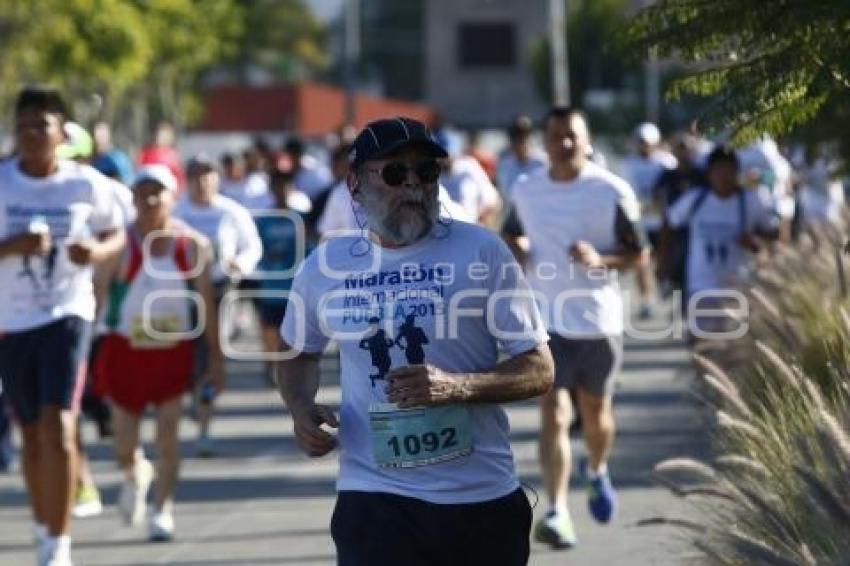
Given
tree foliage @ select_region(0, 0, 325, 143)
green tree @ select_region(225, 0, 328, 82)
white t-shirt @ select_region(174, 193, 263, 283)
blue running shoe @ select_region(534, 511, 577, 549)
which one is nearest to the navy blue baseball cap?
blue running shoe @ select_region(534, 511, 577, 549)

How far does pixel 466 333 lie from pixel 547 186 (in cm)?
545

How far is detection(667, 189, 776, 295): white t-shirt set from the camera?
15.4m

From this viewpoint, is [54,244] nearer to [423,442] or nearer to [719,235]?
[423,442]

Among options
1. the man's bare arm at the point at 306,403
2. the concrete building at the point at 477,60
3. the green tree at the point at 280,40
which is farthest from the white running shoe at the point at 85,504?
the concrete building at the point at 477,60

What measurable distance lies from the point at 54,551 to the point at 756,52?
13.6ft

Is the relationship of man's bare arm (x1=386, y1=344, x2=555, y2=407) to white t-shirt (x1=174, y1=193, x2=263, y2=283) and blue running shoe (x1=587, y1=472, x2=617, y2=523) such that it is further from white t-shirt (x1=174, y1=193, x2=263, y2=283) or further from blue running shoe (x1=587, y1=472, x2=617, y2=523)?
white t-shirt (x1=174, y1=193, x2=263, y2=283)

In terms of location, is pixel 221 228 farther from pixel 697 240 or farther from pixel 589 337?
pixel 589 337

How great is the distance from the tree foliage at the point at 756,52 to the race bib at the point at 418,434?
4.93ft

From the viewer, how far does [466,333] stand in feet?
21.5

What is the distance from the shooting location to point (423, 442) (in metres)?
6.35

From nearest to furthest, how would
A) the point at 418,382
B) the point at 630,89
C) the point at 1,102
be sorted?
1. the point at 418,382
2. the point at 1,102
3. the point at 630,89

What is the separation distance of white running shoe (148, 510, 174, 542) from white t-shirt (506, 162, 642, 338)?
2.09 m

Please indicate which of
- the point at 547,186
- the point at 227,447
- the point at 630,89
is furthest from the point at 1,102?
the point at 630,89

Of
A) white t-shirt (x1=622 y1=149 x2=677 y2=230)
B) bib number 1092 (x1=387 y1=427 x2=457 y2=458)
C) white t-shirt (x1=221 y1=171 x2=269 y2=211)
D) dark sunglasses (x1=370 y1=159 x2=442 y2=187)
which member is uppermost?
white t-shirt (x1=622 y1=149 x2=677 y2=230)
